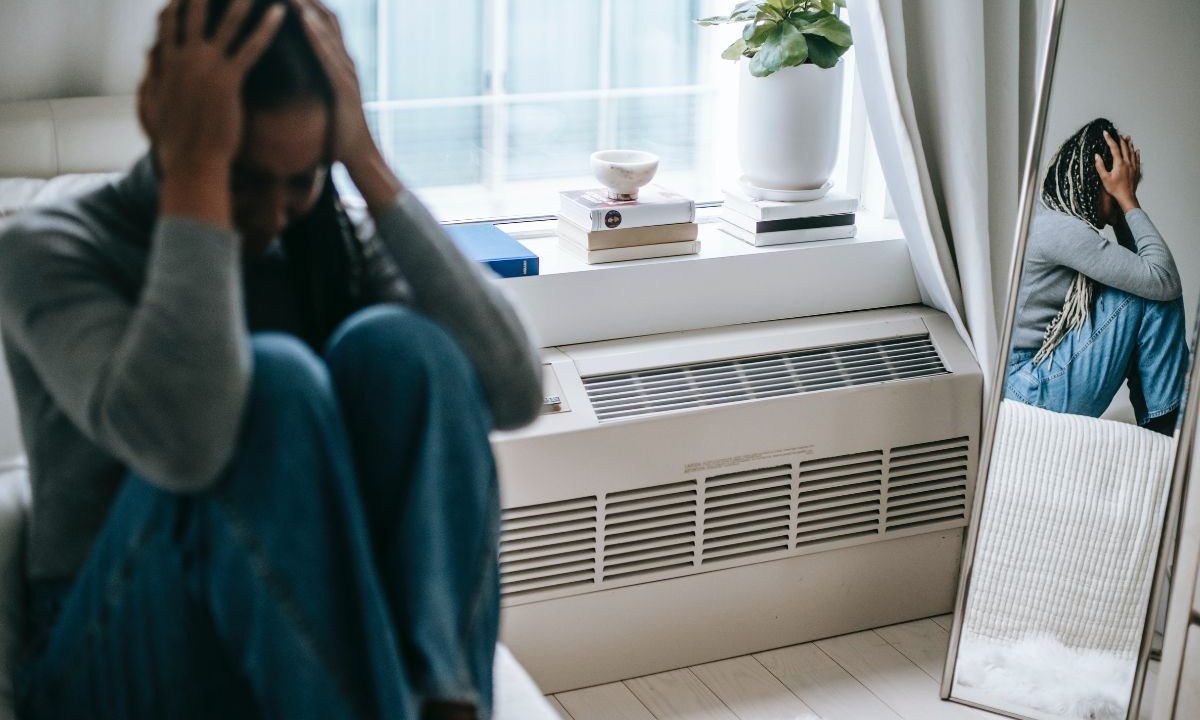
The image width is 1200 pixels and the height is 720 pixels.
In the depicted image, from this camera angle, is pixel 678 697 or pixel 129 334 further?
pixel 678 697

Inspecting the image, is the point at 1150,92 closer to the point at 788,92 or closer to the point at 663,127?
the point at 788,92

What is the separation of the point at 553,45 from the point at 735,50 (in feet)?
1.15

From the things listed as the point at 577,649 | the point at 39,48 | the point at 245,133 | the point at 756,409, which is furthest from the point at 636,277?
the point at 245,133

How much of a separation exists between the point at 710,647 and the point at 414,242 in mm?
1322

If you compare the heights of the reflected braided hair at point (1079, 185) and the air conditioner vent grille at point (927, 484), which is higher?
the reflected braided hair at point (1079, 185)

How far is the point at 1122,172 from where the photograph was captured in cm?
185

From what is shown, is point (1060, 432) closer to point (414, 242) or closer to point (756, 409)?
point (756, 409)

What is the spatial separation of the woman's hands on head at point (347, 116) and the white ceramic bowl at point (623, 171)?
1.07 m

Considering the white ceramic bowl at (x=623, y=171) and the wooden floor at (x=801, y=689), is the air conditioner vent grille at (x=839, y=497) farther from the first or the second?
the white ceramic bowl at (x=623, y=171)

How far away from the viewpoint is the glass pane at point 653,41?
7.75 feet

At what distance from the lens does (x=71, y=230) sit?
35.2 inches

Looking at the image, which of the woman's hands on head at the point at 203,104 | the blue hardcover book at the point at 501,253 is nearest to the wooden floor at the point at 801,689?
the blue hardcover book at the point at 501,253

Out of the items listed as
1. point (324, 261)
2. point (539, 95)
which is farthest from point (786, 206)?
point (324, 261)

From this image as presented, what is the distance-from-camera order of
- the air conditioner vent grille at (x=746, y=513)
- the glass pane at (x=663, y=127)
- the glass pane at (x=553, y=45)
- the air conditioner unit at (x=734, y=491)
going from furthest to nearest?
the glass pane at (x=663, y=127) < the glass pane at (x=553, y=45) < the air conditioner vent grille at (x=746, y=513) < the air conditioner unit at (x=734, y=491)
